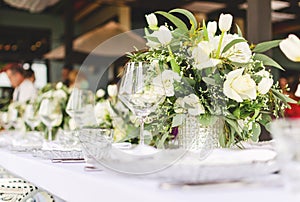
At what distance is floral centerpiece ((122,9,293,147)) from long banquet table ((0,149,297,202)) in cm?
32

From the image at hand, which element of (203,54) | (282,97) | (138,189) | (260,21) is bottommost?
(138,189)

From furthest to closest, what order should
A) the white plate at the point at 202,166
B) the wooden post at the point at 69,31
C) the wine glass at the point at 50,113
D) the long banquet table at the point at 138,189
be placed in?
the wooden post at the point at 69,31 < the wine glass at the point at 50,113 < the white plate at the point at 202,166 < the long banquet table at the point at 138,189

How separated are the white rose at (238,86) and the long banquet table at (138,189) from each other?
405 millimetres

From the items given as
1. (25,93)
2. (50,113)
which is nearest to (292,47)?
(50,113)

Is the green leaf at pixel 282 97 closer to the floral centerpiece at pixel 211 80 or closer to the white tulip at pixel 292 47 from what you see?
the floral centerpiece at pixel 211 80

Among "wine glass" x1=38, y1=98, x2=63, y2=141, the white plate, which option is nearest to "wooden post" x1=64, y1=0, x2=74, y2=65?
"wine glass" x1=38, y1=98, x2=63, y2=141

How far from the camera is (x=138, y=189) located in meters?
0.88

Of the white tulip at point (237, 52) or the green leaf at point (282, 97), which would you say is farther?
the green leaf at point (282, 97)

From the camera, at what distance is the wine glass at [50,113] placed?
A: 2635mm

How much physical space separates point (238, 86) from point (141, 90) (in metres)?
0.24

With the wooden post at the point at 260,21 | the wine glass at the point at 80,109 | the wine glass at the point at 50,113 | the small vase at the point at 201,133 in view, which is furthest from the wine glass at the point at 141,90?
the wooden post at the point at 260,21

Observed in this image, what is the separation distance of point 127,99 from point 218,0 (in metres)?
6.56

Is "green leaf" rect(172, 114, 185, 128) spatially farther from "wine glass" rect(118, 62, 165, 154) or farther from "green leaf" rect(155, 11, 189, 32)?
"green leaf" rect(155, 11, 189, 32)

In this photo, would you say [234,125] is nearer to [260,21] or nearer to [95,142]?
[95,142]
